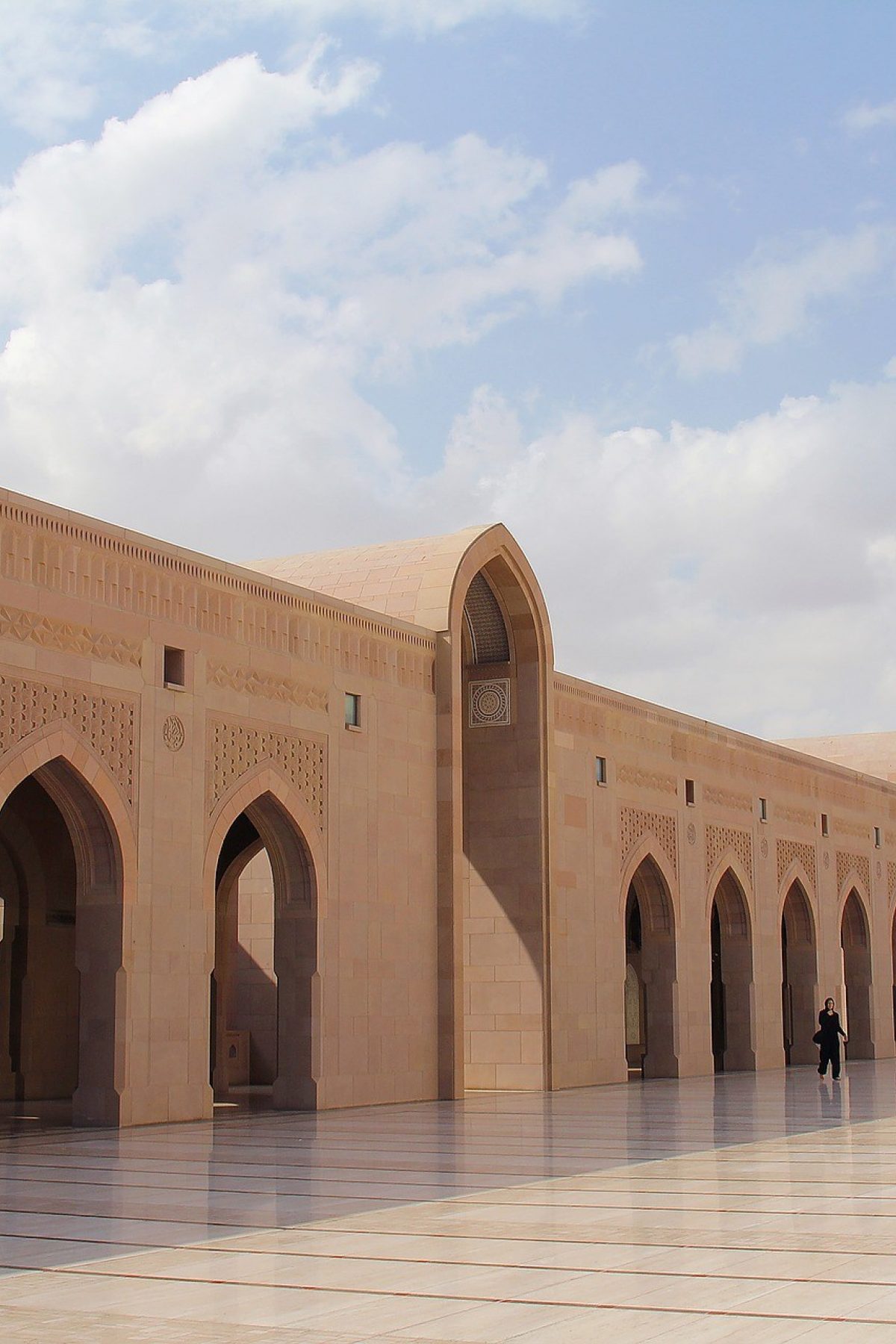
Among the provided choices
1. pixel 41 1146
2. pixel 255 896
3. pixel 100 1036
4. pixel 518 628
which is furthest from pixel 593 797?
pixel 41 1146

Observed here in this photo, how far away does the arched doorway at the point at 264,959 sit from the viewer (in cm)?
1309

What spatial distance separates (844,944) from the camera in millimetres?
24516

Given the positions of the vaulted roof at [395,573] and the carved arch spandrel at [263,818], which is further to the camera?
the vaulted roof at [395,573]

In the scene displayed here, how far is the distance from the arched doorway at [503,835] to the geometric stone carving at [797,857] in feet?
21.3

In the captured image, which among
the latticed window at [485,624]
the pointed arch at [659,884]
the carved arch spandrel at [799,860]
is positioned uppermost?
the latticed window at [485,624]

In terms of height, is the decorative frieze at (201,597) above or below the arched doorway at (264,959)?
above

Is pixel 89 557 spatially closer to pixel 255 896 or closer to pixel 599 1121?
pixel 599 1121

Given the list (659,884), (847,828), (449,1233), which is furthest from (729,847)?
(449,1233)

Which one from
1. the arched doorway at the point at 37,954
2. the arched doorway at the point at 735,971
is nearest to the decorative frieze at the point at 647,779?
the arched doorway at the point at 735,971

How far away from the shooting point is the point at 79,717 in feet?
36.3

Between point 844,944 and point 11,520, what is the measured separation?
55.7 feet

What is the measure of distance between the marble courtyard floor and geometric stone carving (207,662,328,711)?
10.6 feet

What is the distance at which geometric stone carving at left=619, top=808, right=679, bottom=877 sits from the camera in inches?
704

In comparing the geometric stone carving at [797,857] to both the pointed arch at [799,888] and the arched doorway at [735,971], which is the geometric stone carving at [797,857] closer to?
the pointed arch at [799,888]
